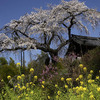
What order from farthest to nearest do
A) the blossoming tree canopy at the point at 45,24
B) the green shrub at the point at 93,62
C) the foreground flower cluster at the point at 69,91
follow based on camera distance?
the blossoming tree canopy at the point at 45,24 < the green shrub at the point at 93,62 < the foreground flower cluster at the point at 69,91

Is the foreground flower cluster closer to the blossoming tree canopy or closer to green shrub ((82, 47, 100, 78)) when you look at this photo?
green shrub ((82, 47, 100, 78))

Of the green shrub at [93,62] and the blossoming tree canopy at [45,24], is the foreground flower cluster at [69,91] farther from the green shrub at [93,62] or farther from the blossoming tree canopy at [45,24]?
the blossoming tree canopy at [45,24]

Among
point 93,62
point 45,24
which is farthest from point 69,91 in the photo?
point 45,24

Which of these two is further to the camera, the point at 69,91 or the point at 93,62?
the point at 93,62

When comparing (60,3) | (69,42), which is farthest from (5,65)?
(60,3)

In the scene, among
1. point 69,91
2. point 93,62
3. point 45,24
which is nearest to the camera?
point 69,91

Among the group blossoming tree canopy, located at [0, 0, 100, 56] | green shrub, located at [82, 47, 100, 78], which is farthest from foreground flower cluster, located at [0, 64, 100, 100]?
blossoming tree canopy, located at [0, 0, 100, 56]

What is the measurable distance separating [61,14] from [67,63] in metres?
8.51

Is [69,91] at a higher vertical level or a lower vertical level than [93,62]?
lower

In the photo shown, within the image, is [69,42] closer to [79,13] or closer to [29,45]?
[79,13]

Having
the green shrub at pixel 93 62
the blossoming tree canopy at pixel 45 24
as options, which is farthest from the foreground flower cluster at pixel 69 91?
the blossoming tree canopy at pixel 45 24

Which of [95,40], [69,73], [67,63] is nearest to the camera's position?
[69,73]

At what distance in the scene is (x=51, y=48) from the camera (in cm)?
1889

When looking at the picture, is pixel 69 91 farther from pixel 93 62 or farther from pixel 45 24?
pixel 45 24
